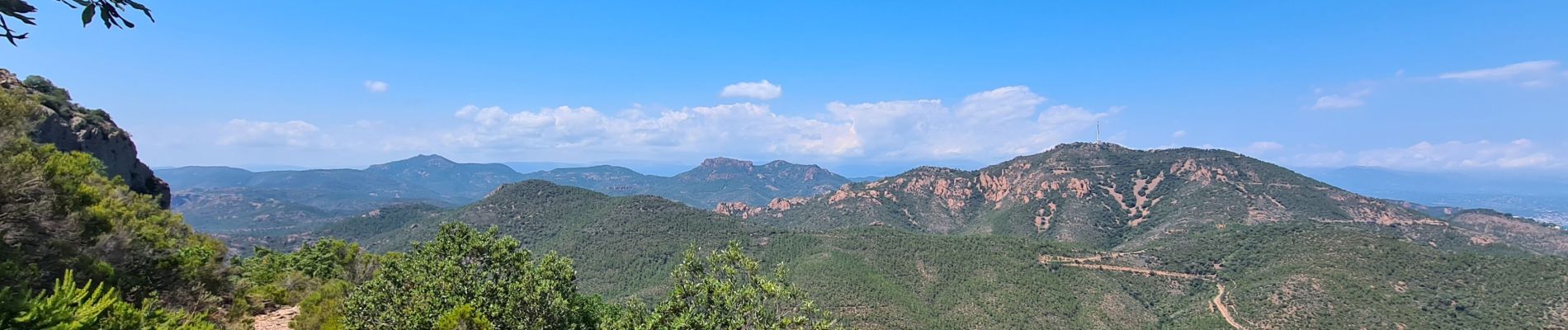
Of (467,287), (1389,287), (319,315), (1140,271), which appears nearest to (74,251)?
(319,315)

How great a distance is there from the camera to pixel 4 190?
44.3ft

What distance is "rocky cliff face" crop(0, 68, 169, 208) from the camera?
47.6m

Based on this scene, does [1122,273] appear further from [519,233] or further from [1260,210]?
[519,233]

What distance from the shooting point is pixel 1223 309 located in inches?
3492

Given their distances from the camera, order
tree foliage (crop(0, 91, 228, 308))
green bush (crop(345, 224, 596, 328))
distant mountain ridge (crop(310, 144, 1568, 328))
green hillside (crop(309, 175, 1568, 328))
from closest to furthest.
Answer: tree foliage (crop(0, 91, 228, 308)) < green bush (crop(345, 224, 596, 328)) < green hillside (crop(309, 175, 1568, 328)) < distant mountain ridge (crop(310, 144, 1568, 328))

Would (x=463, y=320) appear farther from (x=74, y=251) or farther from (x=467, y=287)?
(x=74, y=251)

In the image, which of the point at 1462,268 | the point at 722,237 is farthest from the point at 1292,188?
the point at 722,237

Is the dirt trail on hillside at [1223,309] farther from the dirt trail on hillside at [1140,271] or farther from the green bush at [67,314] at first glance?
the green bush at [67,314]

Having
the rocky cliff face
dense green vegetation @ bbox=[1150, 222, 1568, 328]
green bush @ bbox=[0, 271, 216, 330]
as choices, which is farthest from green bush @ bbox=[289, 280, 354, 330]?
dense green vegetation @ bbox=[1150, 222, 1568, 328]

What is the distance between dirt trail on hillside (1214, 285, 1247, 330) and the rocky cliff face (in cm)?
12368

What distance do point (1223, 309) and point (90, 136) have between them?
459ft

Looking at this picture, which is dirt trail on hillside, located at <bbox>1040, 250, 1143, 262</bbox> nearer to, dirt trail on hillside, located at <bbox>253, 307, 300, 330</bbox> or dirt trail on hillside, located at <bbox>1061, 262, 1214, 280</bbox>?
dirt trail on hillside, located at <bbox>1061, 262, 1214, 280</bbox>

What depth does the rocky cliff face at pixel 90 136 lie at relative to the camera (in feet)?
156

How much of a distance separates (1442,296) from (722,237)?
132 metres
